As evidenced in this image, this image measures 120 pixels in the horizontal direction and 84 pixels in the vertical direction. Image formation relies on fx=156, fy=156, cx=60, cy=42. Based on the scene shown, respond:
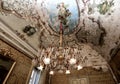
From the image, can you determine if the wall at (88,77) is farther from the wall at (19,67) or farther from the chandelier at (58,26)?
the wall at (19,67)

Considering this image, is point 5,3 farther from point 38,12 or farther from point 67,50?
point 67,50

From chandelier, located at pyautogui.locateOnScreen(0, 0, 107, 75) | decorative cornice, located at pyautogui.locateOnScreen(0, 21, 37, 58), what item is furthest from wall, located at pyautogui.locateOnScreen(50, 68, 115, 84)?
decorative cornice, located at pyautogui.locateOnScreen(0, 21, 37, 58)

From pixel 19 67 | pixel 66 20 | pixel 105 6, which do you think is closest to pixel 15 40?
pixel 19 67

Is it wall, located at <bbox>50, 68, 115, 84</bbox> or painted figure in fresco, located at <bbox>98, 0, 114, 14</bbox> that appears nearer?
painted figure in fresco, located at <bbox>98, 0, 114, 14</bbox>

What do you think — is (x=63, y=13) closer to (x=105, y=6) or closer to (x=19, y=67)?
(x=105, y=6)

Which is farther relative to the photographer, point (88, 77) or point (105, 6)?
point (88, 77)

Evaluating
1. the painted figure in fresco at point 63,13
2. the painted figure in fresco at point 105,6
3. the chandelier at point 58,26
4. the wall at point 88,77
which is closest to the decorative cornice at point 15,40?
the chandelier at point 58,26

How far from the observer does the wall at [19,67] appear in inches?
210

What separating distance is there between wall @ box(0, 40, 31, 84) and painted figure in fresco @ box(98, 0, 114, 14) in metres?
3.45

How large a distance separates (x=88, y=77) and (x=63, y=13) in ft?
12.3

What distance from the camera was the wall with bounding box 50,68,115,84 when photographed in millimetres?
7785

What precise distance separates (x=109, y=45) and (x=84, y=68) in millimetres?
1898

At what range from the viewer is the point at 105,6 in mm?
5559

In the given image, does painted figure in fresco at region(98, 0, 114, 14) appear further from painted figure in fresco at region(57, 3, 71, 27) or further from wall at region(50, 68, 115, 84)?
wall at region(50, 68, 115, 84)
